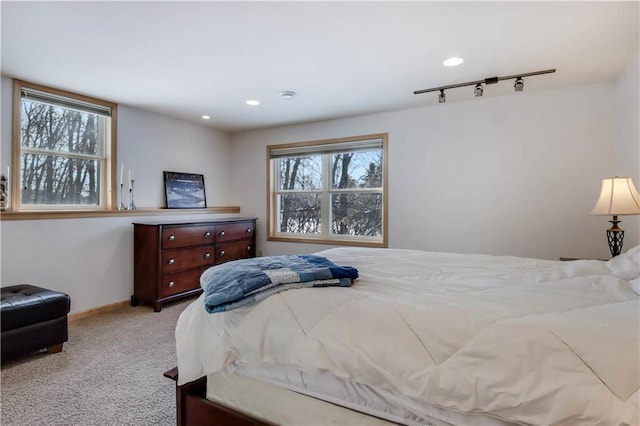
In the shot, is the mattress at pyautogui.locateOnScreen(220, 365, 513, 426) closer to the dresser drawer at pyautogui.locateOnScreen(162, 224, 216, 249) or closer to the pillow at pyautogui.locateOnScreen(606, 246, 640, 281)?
the pillow at pyautogui.locateOnScreen(606, 246, 640, 281)

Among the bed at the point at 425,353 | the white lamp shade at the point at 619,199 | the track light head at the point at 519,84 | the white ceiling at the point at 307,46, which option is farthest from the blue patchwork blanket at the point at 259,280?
the track light head at the point at 519,84

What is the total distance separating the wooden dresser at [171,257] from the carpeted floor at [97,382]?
635 mm

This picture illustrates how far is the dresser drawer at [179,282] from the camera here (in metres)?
3.72

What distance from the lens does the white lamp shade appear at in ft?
7.67

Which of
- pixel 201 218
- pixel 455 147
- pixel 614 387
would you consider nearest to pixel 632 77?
pixel 455 147

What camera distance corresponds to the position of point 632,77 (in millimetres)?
2676

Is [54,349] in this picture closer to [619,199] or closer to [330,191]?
[330,191]

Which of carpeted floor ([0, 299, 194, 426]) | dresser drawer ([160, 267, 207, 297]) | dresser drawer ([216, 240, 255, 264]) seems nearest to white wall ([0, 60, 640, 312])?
dresser drawer ([160, 267, 207, 297])

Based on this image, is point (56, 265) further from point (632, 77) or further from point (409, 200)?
point (632, 77)

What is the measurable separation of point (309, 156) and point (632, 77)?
3.34m

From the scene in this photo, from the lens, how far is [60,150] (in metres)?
3.42

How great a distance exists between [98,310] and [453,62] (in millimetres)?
4135

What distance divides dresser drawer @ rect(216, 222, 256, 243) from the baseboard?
1.24 meters

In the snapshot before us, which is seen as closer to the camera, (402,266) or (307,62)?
(402,266)
